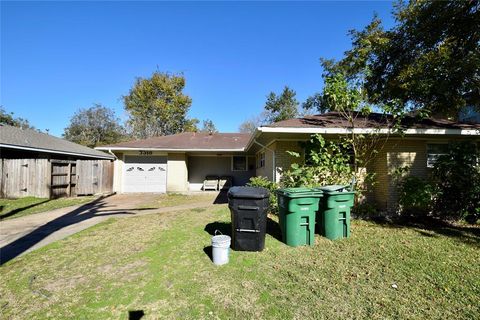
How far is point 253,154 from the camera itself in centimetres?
1695

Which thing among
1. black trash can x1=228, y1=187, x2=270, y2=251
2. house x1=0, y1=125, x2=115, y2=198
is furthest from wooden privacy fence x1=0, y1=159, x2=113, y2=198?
black trash can x1=228, y1=187, x2=270, y2=251

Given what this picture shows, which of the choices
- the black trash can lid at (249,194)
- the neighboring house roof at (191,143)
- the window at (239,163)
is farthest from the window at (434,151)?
the window at (239,163)

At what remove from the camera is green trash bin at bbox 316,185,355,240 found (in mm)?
5719

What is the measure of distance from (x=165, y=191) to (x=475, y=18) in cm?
1595

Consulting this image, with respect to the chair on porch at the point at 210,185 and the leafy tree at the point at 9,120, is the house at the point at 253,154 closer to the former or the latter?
the chair on porch at the point at 210,185

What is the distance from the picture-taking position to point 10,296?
348cm

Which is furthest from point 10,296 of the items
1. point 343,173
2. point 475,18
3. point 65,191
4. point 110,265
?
point 475,18

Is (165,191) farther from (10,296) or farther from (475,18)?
(475,18)

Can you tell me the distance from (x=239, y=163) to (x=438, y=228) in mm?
11664

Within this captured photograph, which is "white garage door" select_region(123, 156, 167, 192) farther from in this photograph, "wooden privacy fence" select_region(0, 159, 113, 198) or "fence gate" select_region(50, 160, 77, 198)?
"fence gate" select_region(50, 160, 77, 198)

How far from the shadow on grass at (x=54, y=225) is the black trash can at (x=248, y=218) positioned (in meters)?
4.17

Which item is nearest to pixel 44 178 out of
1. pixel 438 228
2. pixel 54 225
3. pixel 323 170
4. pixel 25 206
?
pixel 25 206

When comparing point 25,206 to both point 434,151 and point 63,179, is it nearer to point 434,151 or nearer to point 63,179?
point 63,179

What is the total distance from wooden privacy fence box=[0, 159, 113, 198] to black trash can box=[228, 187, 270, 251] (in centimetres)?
1182
